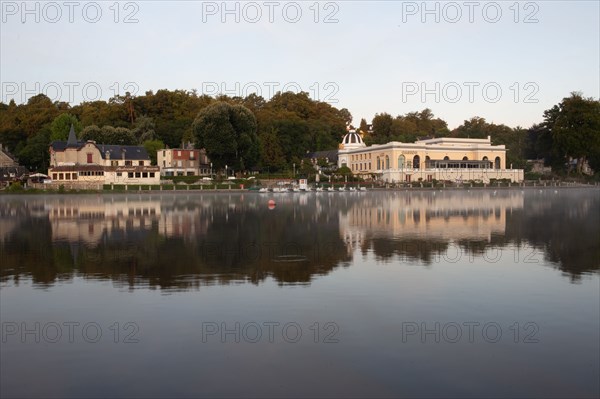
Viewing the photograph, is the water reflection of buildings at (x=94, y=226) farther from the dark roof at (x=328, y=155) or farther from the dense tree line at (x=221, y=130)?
the dark roof at (x=328, y=155)

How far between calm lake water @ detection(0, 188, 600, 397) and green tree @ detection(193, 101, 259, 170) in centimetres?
5913

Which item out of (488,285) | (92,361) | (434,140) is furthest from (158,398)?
(434,140)

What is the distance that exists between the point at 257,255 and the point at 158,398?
11208 mm

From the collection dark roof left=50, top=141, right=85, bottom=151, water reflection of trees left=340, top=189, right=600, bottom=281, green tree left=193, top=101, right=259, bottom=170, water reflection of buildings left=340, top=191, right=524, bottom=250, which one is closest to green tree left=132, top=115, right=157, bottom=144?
dark roof left=50, top=141, right=85, bottom=151

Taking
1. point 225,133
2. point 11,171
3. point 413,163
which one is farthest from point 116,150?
point 413,163

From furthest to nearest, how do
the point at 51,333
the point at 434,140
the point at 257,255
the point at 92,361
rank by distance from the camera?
the point at 434,140 < the point at 257,255 < the point at 51,333 < the point at 92,361

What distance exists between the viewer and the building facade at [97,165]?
81.1 m

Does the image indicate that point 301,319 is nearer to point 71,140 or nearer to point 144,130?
point 71,140

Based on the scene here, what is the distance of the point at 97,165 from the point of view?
267ft

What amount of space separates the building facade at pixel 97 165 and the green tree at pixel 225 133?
892 centimetres

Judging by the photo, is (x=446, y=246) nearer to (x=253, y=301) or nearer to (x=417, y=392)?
(x=253, y=301)

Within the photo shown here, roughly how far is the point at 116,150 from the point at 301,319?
78.8 metres

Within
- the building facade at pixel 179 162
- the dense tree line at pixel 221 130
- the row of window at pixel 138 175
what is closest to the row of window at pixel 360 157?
the dense tree line at pixel 221 130

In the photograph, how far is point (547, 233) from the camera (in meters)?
24.6
